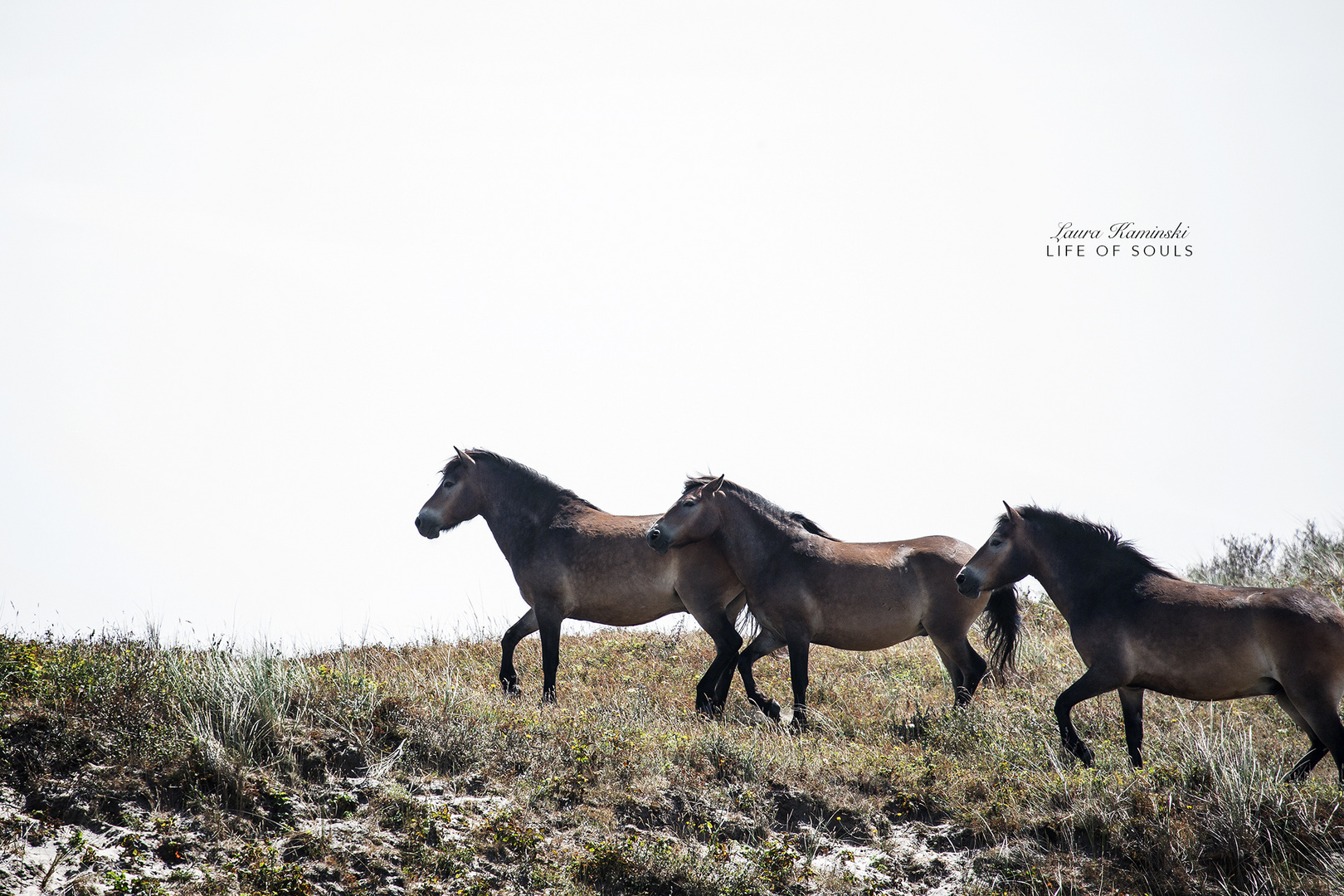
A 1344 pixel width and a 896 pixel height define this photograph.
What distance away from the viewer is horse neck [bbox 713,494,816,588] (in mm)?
10141

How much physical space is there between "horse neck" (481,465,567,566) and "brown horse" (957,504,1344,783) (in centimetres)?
465

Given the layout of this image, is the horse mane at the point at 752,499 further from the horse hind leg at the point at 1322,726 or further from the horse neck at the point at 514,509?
the horse hind leg at the point at 1322,726

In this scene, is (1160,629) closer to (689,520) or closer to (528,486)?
(689,520)

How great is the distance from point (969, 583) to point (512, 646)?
15.7ft

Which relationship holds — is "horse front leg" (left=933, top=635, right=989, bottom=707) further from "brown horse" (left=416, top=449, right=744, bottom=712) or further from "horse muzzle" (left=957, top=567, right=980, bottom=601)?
"brown horse" (left=416, top=449, right=744, bottom=712)

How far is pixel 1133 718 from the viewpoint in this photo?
8.23 meters

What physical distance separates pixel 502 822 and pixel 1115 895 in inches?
163

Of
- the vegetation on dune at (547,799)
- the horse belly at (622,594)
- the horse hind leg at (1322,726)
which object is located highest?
the horse belly at (622,594)

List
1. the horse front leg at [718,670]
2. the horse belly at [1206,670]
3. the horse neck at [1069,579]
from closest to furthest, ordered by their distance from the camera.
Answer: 1. the horse belly at [1206,670]
2. the horse neck at [1069,579]
3. the horse front leg at [718,670]

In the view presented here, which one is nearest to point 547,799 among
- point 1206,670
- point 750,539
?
point 750,539

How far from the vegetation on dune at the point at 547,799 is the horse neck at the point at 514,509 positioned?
8.52ft

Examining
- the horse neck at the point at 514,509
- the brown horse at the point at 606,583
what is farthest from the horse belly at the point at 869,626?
the horse neck at the point at 514,509

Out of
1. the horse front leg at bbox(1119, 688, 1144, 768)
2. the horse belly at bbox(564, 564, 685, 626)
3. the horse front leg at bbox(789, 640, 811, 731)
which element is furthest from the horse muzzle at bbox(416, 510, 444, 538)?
the horse front leg at bbox(1119, 688, 1144, 768)

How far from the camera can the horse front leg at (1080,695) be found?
7957mm
